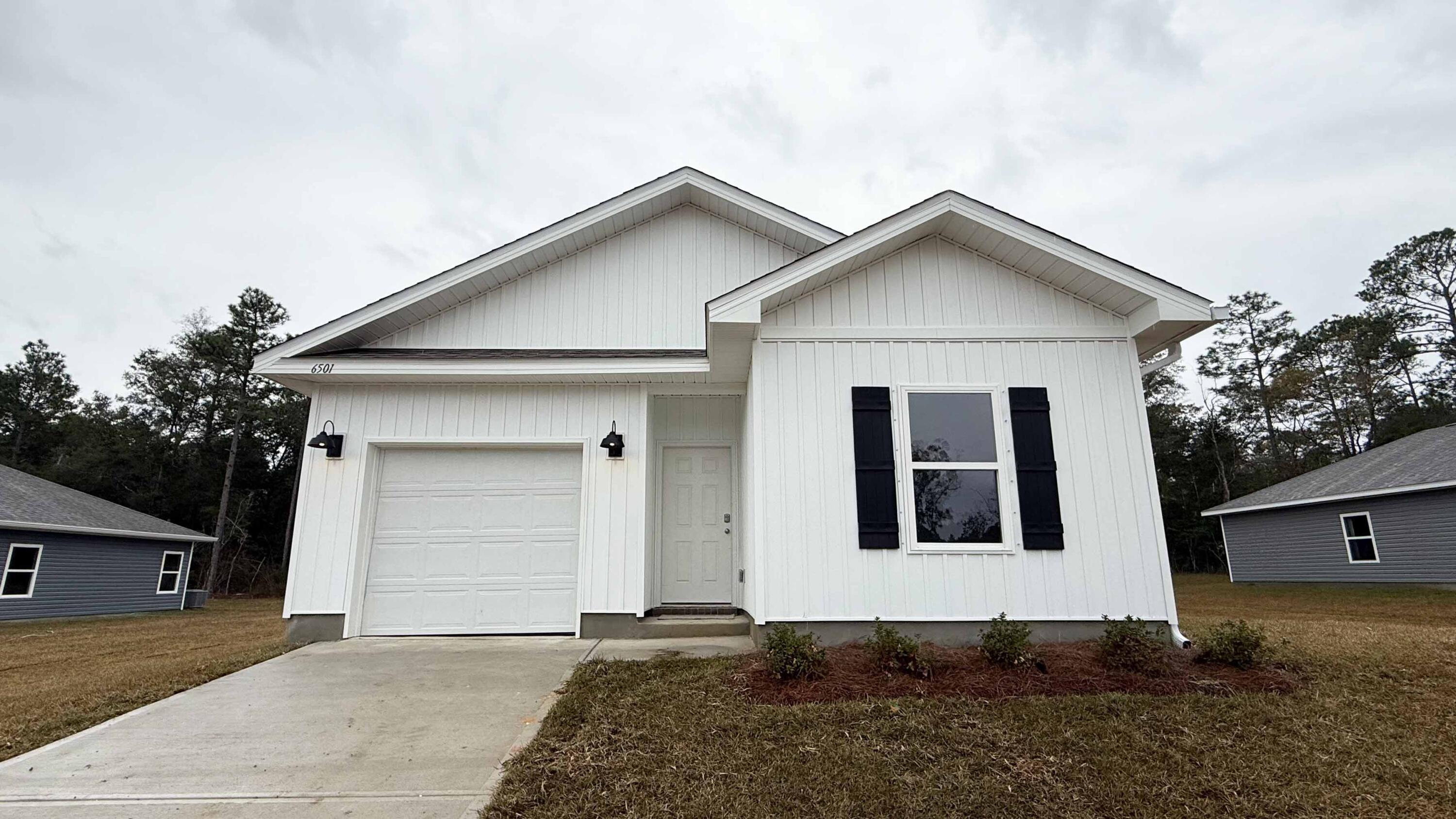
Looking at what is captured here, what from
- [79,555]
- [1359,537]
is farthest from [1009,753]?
[79,555]

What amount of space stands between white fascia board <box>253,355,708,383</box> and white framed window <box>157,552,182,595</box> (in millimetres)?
16051

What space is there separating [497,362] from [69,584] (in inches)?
634

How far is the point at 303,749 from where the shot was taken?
3445 millimetres

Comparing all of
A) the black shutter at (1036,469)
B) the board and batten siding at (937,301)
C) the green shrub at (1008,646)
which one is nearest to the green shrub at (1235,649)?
the black shutter at (1036,469)

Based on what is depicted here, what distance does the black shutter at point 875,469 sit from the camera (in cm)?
523

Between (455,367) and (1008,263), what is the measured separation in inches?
218

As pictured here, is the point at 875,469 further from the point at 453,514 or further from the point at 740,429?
the point at 453,514

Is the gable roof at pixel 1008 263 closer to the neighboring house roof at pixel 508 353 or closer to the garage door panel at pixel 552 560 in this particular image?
the neighboring house roof at pixel 508 353

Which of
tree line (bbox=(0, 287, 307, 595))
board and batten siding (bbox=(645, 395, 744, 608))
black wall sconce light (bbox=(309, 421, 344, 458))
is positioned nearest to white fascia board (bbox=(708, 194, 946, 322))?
board and batten siding (bbox=(645, 395, 744, 608))

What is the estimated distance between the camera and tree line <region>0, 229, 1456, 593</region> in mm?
26250

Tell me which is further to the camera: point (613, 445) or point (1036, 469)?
point (613, 445)

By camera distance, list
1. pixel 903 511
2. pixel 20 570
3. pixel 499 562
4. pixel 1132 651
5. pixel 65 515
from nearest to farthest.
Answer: pixel 1132 651, pixel 903 511, pixel 499 562, pixel 20 570, pixel 65 515

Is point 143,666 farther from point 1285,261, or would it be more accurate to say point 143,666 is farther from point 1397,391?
point 1397,391

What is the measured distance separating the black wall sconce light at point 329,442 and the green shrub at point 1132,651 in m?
7.17
